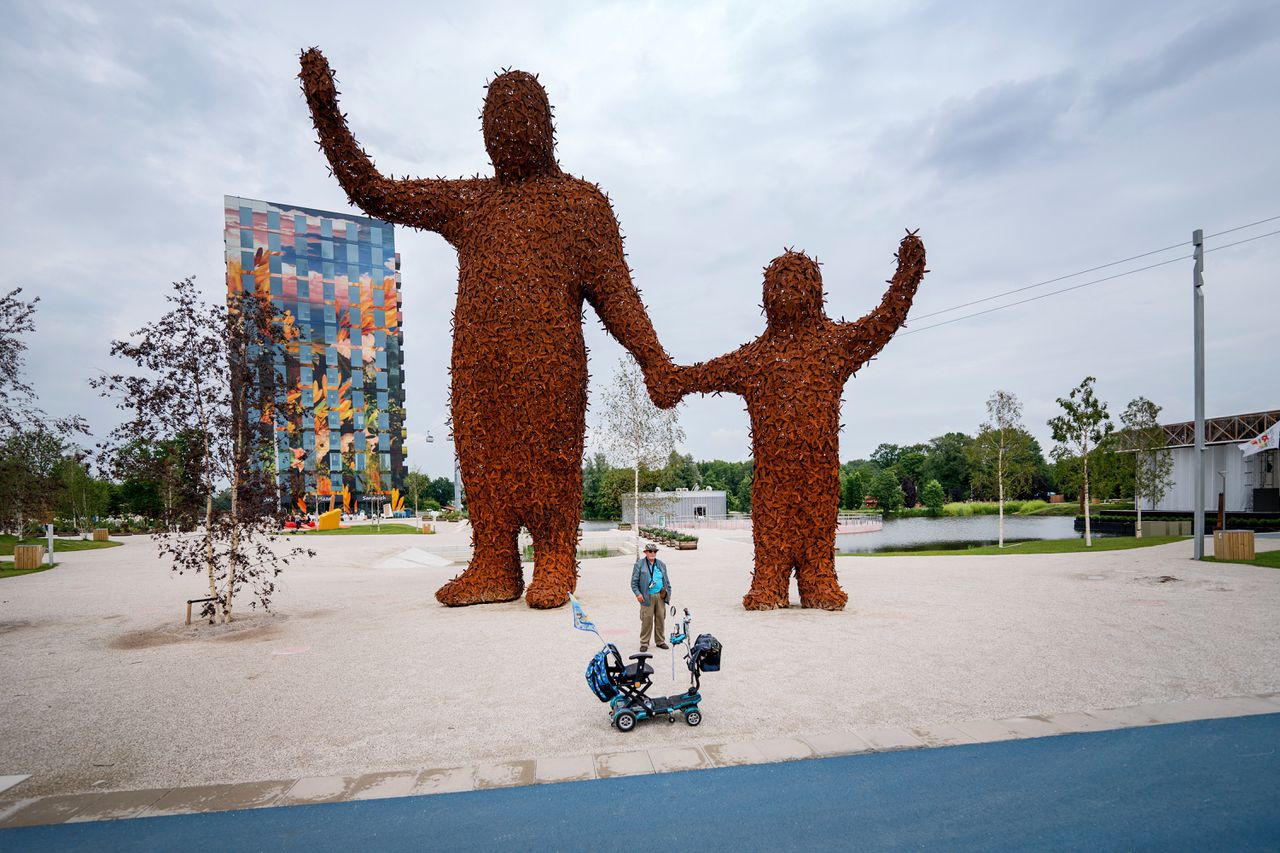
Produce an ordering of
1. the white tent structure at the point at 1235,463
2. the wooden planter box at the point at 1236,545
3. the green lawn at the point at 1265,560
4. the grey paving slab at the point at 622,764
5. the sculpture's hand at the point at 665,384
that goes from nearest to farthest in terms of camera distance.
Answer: the grey paving slab at the point at 622,764
the sculpture's hand at the point at 665,384
the green lawn at the point at 1265,560
the wooden planter box at the point at 1236,545
the white tent structure at the point at 1235,463

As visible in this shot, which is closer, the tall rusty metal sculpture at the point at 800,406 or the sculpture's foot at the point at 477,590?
the tall rusty metal sculpture at the point at 800,406

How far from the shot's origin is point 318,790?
12.7 ft

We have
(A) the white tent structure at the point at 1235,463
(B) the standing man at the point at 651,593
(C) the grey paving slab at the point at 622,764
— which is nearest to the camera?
(C) the grey paving slab at the point at 622,764

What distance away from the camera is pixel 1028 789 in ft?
12.3

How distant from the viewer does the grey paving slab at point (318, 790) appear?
12.3 ft

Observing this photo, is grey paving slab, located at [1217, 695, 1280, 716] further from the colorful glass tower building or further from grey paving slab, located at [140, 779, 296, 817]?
the colorful glass tower building

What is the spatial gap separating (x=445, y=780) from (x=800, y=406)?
6127mm

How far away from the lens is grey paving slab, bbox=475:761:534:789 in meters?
3.91

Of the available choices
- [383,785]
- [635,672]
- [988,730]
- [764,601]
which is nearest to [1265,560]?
[764,601]

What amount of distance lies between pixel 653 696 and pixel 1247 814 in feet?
11.8

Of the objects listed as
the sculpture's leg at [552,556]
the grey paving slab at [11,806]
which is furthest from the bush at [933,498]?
the grey paving slab at [11,806]

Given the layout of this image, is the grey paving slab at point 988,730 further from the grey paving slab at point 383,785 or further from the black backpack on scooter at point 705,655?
the grey paving slab at point 383,785

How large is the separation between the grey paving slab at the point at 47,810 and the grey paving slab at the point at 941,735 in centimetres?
496

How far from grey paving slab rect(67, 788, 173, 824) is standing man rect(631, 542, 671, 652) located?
4.35 m
